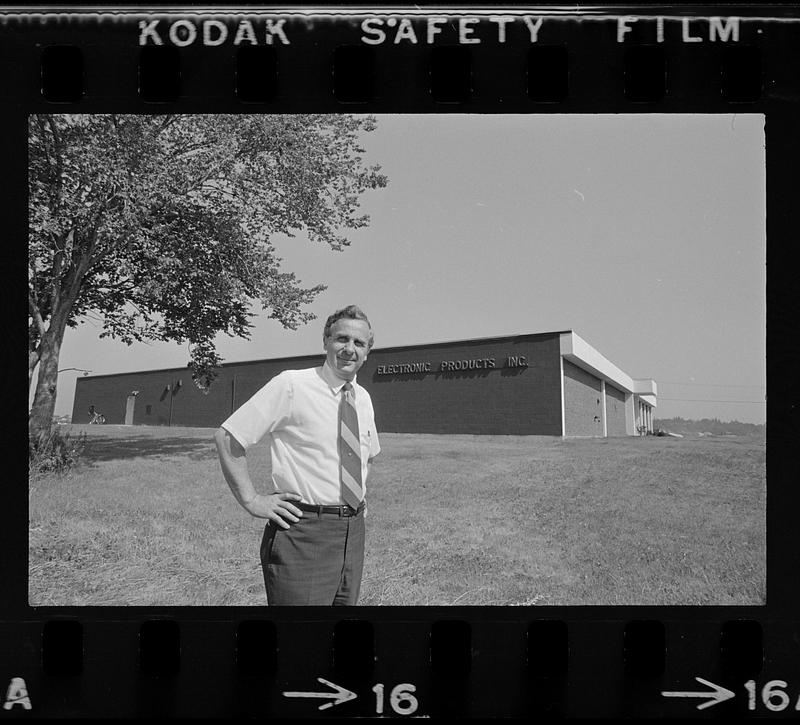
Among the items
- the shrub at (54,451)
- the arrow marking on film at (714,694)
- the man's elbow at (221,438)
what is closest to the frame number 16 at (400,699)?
the arrow marking on film at (714,694)

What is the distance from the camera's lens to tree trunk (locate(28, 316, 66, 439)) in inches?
125

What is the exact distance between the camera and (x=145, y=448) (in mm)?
Result: 3479

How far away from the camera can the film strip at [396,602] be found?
2.77 metres

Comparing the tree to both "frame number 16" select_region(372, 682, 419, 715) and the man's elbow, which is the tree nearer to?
the man's elbow

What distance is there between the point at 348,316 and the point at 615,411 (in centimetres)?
177

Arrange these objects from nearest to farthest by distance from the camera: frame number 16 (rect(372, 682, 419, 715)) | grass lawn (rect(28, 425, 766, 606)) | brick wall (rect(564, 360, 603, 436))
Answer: frame number 16 (rect(372, 682, 419, 715)) < grass lawn (rect(28, 425, 766, 606)) < brick wall (rect(564, 360, 603, 436))

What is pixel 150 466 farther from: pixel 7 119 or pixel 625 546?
pixel 625 546

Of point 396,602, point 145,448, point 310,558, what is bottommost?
point 396,602

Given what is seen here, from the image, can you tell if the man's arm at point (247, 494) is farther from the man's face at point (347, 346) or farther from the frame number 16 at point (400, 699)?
the frame number 16 at point (400, 699)

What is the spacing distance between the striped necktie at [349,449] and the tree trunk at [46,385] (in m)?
1.85

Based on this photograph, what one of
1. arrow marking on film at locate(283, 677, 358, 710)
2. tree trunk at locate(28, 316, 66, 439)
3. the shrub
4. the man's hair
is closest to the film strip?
arrow marking on film at locate(283, 677, 358, 710)

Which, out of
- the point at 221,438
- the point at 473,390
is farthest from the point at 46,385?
the point at 473,390

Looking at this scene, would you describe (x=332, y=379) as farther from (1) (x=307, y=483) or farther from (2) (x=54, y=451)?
(2) (x=54, y=451)

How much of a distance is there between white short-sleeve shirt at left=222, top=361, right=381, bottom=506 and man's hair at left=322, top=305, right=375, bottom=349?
280 millimetres
